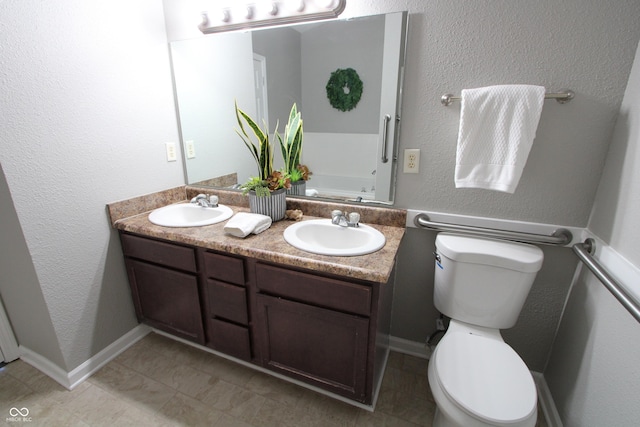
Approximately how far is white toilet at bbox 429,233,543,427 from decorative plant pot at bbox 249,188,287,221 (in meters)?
0.76

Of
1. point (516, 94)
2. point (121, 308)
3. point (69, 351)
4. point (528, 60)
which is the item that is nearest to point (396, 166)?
point (516, 94)

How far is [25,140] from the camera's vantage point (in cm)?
113

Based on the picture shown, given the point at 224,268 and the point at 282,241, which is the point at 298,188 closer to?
the point at 282,241

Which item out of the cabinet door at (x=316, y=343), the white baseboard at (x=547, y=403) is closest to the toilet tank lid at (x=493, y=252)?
the cabinet door at (x=316, y=343)

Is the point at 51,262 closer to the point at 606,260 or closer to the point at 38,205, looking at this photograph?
the point at 38,205

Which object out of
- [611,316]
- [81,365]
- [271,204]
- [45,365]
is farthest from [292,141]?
[45,365]

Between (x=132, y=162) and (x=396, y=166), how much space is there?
1363 mm

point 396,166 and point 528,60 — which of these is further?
point 396,166

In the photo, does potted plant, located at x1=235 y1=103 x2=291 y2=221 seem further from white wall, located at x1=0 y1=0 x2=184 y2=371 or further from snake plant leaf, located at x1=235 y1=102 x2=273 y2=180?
white wall, located at x1=0 y1=0 x2=184 y2=371

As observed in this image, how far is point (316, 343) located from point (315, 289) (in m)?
0.26

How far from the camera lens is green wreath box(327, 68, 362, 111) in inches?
54.6

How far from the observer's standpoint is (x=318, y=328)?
116cm

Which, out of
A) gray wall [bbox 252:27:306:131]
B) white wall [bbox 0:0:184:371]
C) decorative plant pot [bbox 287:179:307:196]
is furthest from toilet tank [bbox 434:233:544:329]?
white wall [bbox 0:0:184:371]

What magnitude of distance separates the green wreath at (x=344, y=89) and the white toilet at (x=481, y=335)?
2.53ft
